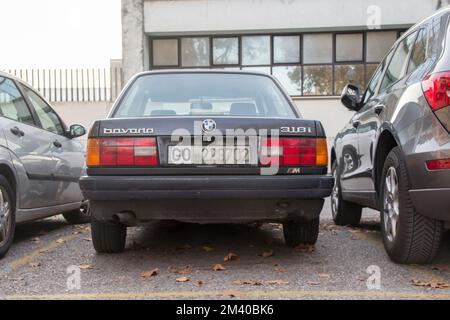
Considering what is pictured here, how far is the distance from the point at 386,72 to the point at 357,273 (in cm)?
205

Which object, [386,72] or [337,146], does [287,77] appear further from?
[386,72]

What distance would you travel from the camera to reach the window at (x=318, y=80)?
16.0 meters

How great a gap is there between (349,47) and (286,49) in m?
1.81

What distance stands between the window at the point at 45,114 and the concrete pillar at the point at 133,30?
10028mm

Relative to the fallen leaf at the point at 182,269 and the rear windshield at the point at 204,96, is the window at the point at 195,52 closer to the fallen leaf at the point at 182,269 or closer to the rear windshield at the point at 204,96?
the rear windshield at the point at 204,96

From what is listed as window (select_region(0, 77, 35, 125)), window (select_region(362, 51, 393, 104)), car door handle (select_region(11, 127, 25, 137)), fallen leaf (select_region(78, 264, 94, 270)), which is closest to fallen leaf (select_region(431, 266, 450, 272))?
A: window (select_region(362, 51, 393, 104))

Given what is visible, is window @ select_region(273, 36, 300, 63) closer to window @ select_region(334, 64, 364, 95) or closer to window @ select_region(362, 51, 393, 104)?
window @ select_region(334, 64, 364, 95)

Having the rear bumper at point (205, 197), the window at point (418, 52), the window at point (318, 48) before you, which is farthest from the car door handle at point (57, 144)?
the window at point (318, 48)

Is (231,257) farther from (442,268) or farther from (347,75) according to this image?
(347,75)

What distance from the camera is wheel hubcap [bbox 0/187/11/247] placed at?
4.46 metres

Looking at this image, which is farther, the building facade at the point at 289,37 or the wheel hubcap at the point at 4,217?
the building facade at the point at 289,37

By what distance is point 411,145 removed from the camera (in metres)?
3.66
